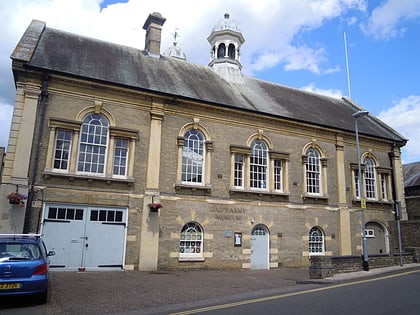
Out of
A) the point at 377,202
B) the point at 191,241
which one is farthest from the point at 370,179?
the point at 191,241

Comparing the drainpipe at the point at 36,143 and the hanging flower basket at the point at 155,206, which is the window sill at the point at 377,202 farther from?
the drainpipe at the point at 36,143

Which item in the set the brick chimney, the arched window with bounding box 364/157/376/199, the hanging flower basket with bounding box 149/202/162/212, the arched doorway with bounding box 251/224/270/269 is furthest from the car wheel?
the arched window with bounding box 364/157/376/199

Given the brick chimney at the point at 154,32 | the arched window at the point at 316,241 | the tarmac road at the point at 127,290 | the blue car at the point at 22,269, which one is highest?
the brick chimney at the point at 154,32

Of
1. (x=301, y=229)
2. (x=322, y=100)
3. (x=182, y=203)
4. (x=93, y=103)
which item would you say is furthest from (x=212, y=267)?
(x=322, y=100)

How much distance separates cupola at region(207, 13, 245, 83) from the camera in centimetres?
2372

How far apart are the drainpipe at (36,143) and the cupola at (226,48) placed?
38.1ft

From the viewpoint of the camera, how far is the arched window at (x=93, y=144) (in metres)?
15.8

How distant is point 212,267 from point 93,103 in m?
9.72

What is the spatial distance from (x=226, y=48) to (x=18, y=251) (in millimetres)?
19629

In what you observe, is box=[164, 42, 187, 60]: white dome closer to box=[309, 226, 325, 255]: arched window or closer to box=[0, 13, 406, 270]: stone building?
box=[0, 13, 406, 270]: stone building

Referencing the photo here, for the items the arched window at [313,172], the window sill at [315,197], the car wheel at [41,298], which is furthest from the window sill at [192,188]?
the car wheel at [41,298]

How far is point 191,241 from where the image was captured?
1692cm

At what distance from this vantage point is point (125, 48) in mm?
21016

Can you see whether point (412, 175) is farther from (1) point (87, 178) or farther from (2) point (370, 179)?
(1) point (87, 178)
